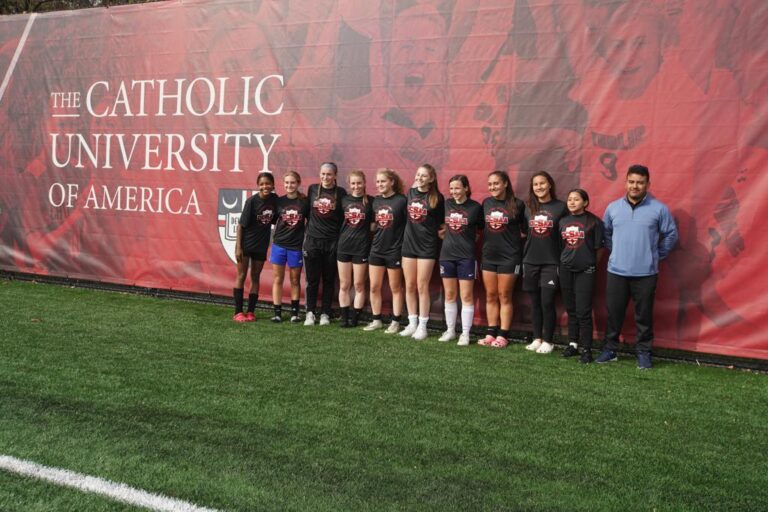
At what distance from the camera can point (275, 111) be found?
24.5 ft

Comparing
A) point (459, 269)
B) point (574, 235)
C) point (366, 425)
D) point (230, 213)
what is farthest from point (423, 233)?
point (366, 425)

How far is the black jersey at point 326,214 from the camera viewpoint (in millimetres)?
6789

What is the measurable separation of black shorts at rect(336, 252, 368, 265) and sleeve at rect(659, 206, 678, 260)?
2492mm

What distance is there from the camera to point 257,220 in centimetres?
690

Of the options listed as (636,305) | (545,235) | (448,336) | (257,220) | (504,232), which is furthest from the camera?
(257,220)

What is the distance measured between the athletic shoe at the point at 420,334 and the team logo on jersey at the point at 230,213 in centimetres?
233

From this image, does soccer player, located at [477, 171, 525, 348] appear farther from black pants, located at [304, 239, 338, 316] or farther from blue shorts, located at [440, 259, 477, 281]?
black pants, located at [304, 239, 338, 316]

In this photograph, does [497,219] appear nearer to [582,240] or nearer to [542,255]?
[542,255]

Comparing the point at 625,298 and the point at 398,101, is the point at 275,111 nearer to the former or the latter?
the point at 398,101

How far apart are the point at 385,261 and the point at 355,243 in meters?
0.32

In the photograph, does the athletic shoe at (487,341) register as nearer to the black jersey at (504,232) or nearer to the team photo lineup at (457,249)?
the team photo lineup at (457,249)

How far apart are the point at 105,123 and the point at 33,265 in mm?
1978

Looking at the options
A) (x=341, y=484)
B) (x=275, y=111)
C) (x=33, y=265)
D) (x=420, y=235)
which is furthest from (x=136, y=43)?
(x=341, y=484)

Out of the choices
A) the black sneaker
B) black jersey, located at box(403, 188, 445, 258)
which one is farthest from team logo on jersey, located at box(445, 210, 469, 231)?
the black sneaker
